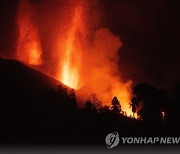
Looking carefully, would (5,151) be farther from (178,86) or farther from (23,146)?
(178,86)

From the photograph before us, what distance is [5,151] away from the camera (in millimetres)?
13281

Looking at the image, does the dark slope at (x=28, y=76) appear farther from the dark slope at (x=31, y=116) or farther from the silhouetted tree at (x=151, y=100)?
the silhouetted tree at (x=151, y=100)

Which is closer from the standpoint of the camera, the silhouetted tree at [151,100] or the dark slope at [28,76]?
the silhouetted tree at [151,100]

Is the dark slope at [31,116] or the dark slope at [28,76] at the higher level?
the dark slope at [28,76]

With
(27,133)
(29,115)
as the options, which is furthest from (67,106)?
(27,133)

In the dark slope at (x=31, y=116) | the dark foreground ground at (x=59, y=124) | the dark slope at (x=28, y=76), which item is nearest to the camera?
the dark foreground ground at (x=59, y=124)

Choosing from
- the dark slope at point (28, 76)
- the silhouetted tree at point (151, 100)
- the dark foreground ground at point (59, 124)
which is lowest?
the dark foreground ground at point (59, 124)

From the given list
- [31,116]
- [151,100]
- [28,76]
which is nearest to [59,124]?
[31,116]

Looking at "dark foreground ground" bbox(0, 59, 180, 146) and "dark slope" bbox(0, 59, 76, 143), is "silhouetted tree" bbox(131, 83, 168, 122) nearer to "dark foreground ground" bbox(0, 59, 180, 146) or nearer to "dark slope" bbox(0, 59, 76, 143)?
"dark foreground ground" bbox(0, 59, 180, 146)

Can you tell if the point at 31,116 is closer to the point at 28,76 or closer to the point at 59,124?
the point at 59,124

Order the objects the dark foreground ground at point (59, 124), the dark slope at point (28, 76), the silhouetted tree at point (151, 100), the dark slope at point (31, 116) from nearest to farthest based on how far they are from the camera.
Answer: the dark foreground ground at point (59, 124) → the dark slope at point (31, 116) → the silhouetted tree at point (151, 100) → the dark slope at point (28, 76)

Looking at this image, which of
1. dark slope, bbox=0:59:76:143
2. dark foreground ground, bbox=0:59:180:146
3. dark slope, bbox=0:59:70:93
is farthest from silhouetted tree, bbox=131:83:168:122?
dark slope, bbox=0:59:70:93

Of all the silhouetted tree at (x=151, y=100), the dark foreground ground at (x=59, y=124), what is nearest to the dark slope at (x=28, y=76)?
the dark foreground ground at (x=59, y=124)

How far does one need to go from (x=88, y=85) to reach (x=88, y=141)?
38133 millimetres
